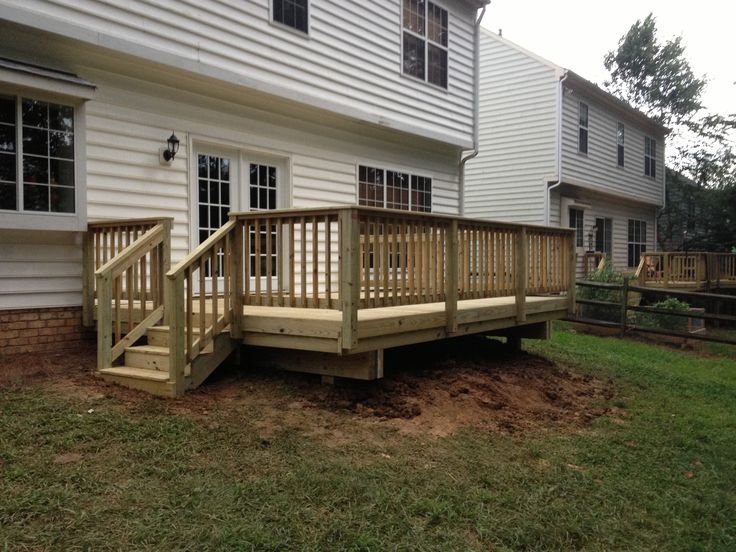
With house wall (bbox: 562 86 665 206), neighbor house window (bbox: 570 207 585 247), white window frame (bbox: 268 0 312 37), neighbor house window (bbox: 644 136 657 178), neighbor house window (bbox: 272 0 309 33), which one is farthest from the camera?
neighbor house window (bbox: 644 136 657 178)

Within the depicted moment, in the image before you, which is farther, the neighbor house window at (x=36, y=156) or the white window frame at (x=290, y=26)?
the white window frame at (x=290, y=26)

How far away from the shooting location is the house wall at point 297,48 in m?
6.67

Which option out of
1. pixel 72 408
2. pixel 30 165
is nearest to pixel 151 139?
pixel 30 165

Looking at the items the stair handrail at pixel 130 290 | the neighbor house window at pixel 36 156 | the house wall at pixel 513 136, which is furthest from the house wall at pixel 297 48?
the house wall at pixel 513 136

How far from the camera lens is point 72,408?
4.71 meters

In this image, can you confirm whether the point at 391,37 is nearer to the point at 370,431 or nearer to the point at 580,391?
the point at 580,391

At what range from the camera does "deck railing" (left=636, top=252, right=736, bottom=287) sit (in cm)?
1664

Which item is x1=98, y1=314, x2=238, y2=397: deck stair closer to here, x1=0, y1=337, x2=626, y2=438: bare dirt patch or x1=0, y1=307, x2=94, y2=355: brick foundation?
x1=0, y1=337, x2=626, y2=438: bare dirt patch

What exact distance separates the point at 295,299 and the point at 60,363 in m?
2.67

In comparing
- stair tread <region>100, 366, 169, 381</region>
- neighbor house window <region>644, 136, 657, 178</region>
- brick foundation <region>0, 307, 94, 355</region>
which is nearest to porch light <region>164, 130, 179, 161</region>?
brick foundation <region>0, 307, 94, 355</region>

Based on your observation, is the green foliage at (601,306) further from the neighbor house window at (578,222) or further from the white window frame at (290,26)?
the white window frame at (290,26)

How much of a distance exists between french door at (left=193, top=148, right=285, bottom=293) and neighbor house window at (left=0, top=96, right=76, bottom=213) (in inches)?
71.5

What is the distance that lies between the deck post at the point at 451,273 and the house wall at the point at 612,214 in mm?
12353

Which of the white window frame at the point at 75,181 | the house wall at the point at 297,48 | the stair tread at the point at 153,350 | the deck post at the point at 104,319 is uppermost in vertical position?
the house wall at the point at 297,48
